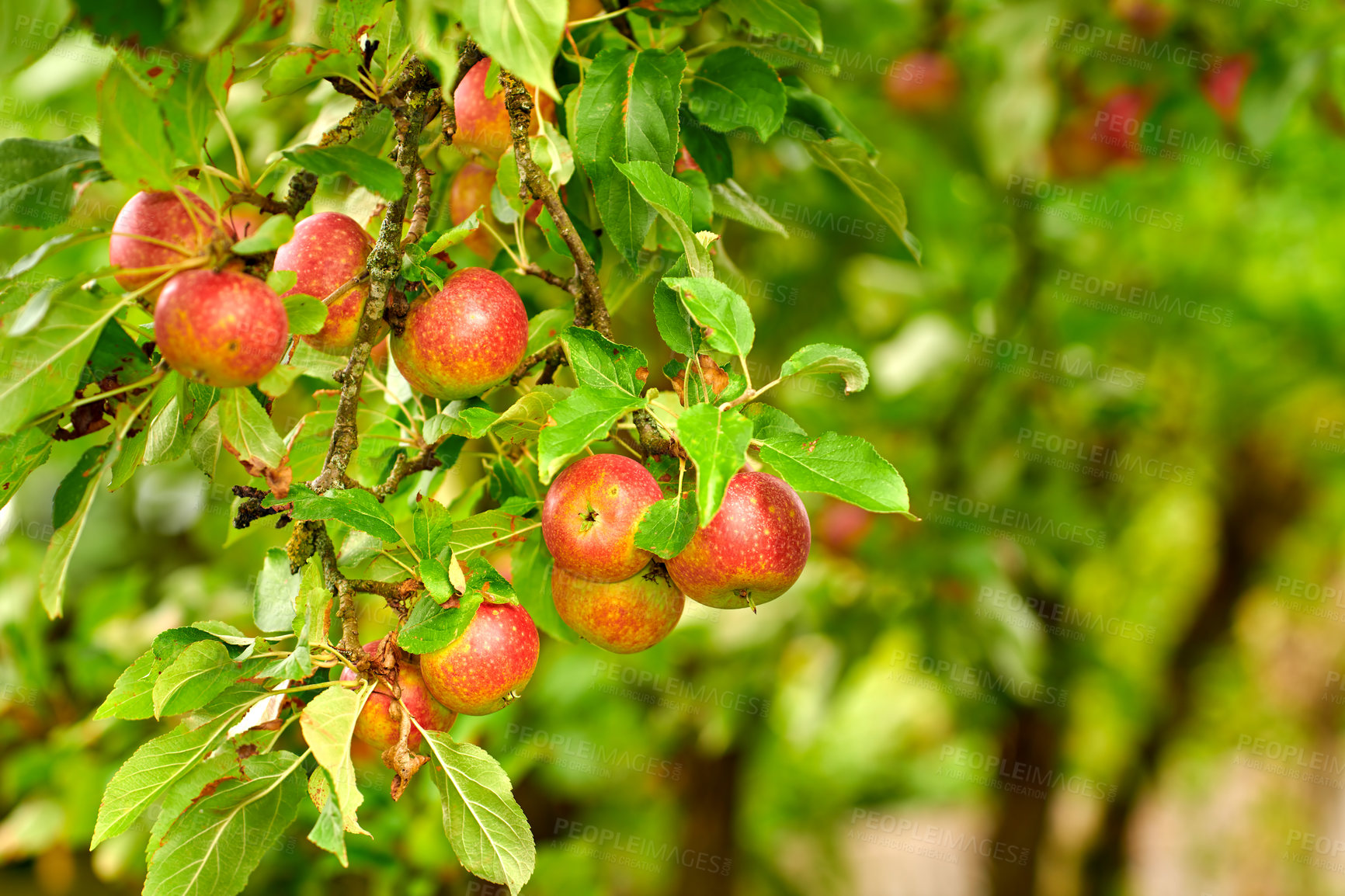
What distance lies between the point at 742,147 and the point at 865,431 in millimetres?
948

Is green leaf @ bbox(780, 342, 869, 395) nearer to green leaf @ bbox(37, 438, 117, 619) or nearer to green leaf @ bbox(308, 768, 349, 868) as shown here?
green leaf @ bbox(308, 768, 349, 868)

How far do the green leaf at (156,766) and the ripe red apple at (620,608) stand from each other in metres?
0.26

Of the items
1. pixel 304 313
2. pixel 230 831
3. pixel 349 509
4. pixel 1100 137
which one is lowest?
pixel 1100 137

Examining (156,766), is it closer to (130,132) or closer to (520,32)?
Result: (130,132)

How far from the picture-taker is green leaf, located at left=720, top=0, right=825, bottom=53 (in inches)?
36.8

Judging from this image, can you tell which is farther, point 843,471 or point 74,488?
point 74,488

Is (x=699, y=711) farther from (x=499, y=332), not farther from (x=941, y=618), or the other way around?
(x=499, y=332)

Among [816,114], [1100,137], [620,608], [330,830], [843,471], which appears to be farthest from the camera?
[1100,137]

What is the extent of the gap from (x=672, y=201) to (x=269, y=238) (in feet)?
0.98

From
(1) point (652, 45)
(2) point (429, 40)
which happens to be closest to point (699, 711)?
(1) point (652, 45)

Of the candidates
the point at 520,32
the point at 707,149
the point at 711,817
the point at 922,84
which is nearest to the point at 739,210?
the point at 707,149

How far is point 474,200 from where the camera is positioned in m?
1.03

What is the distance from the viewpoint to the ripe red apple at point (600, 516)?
79 cm

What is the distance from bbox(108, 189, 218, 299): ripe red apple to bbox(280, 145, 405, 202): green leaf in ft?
0.27
